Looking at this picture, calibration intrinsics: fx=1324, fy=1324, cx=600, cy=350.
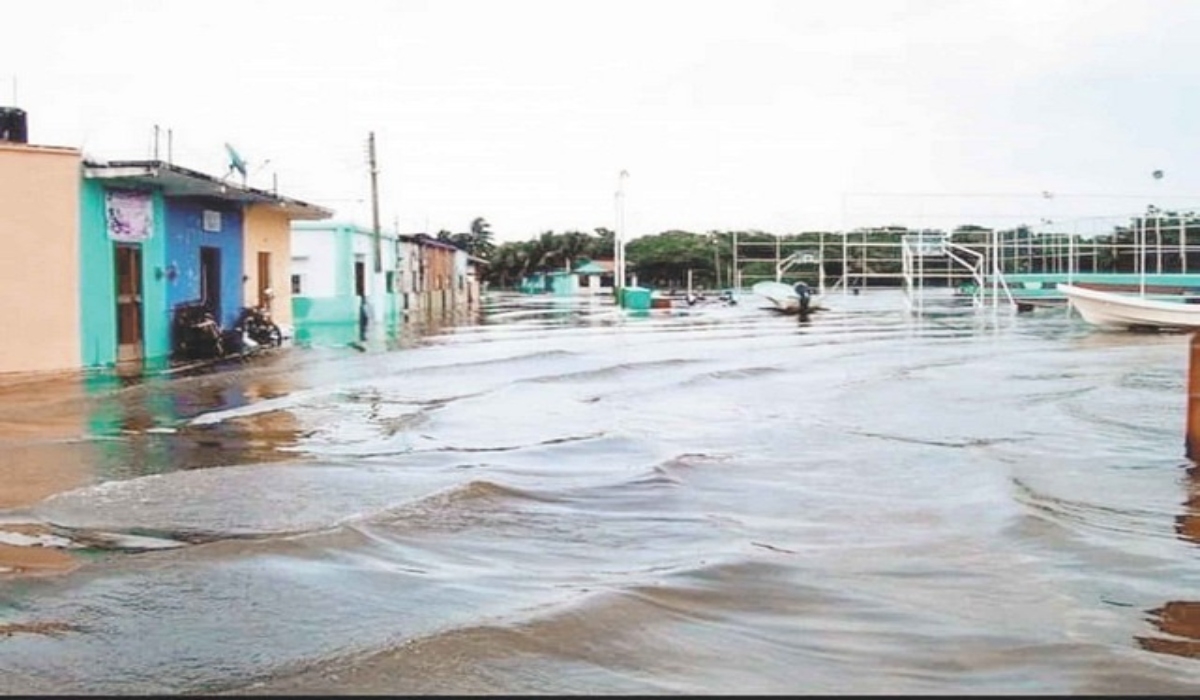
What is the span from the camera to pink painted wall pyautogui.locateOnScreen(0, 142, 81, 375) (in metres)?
20.7

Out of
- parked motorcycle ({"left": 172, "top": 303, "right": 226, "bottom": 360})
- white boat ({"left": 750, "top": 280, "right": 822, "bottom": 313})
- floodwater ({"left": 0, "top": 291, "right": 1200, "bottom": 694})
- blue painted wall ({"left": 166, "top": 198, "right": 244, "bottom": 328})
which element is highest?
blue painted wall ({"left": 166, "top": 198, "right": 244, "bottom": 328})

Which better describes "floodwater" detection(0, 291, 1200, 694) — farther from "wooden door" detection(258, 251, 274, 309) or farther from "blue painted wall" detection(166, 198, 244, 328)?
"wooden door" detection(258, 251, 274, 309)

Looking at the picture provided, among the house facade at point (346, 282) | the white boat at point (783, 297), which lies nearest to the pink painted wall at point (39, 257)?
the house facade at point (346, 282)

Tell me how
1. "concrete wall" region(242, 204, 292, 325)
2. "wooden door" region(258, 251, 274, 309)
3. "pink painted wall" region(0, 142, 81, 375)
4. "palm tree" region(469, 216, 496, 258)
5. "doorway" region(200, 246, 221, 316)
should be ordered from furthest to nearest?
"palm tree" region(469, 216, 496, 258)
"wooden door" region(258, 251, 274, 309)
"concrete wall" region(242, 204, 292, 325)
"doorway" region(200, 246, 221, 316)
"pink painted wall" region(0, 142, 81, 375)

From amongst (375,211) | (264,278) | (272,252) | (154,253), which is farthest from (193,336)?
(375,211)

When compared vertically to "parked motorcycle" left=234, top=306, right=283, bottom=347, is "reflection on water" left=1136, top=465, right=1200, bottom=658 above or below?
below

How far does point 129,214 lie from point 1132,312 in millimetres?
24893

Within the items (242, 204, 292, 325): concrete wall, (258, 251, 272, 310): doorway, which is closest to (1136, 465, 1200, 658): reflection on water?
(242, 204, 292, 325): concrete wall

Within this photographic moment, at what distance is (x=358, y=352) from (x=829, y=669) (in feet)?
75.1

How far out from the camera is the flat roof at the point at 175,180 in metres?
21.8

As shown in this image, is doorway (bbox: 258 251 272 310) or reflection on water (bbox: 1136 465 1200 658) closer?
reflection on water (bbox: 1136 465 1200 658)

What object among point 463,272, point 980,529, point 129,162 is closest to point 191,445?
point 980,529

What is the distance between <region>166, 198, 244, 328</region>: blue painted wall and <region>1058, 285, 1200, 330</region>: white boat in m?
22.1

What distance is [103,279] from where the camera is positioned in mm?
22484
